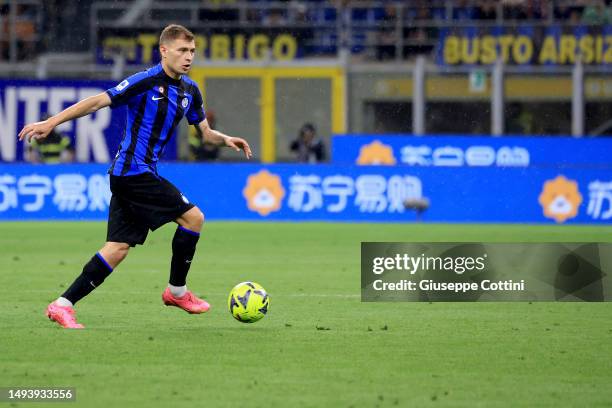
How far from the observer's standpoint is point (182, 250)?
9539mm

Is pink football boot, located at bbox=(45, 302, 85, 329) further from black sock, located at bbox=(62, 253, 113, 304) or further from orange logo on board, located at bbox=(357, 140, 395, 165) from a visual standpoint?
orange logo on board, located at bbox=(357, 140, 395, 165)

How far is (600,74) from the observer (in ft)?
98.4

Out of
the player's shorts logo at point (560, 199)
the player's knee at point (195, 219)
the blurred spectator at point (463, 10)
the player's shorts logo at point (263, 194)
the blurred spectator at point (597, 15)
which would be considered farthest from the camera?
the blurred spectator at point (463, 10)

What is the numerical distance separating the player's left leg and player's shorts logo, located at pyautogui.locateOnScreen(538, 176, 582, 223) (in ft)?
45.9

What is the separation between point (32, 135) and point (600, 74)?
2305cm

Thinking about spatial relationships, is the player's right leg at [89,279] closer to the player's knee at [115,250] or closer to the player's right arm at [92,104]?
the player's knee at [115,250]

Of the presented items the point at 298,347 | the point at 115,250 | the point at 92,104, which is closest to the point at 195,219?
the point at 115,250

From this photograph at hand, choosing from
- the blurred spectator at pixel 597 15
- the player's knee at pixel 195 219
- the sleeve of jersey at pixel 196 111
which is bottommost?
the player's knee at pixel 195 219

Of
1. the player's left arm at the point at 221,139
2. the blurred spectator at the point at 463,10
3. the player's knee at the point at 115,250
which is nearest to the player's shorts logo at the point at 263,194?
the blurred spectator at the point at 463,10

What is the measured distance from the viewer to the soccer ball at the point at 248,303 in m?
9.48

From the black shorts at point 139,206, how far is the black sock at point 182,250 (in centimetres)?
21

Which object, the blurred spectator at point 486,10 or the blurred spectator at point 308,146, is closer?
the blurred spectator at point 308,146

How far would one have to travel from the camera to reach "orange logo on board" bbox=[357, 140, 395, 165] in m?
28.2

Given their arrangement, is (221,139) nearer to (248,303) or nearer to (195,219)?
(195,219)
